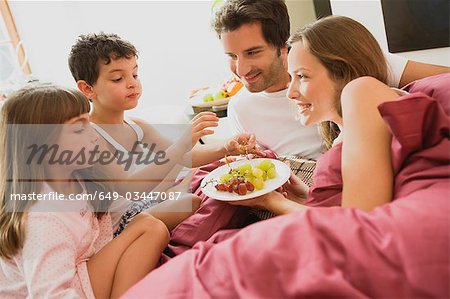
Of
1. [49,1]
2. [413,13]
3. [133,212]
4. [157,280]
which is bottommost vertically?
[133,212]

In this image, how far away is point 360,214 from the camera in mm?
705

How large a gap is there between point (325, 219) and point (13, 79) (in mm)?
3331

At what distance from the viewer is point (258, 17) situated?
1617 mm

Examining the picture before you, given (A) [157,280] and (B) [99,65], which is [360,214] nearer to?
(A) [157,280]

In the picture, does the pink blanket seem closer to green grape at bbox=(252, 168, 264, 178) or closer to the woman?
the woman

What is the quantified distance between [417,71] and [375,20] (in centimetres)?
81

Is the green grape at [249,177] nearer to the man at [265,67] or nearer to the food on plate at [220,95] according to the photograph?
the man at [265,67]

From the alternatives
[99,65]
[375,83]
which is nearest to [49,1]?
[99,65]

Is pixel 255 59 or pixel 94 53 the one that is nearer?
pixel 94 53

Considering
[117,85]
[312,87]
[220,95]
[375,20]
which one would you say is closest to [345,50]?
[312,87]

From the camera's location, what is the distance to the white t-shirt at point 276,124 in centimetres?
162

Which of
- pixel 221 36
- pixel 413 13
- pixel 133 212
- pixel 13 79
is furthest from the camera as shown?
pixel 13 79

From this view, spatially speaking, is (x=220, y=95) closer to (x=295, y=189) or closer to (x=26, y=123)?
(x=295, y=189)

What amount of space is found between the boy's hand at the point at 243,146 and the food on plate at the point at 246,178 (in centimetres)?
18
